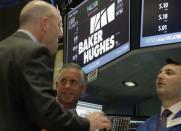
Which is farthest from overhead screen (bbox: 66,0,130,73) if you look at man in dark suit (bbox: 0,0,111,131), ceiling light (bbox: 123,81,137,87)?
man in dark suit (bbox: 0,0,111,131)

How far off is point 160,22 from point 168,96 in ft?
1.99

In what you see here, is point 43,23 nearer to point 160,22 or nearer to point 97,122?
point 97,122

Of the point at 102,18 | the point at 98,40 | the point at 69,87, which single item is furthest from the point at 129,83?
the point at 69,87

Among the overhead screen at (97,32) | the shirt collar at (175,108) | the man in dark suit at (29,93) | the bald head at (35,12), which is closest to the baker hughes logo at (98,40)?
the overhead screen at (97,32)

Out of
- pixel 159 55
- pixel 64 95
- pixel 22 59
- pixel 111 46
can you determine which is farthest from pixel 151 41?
pixel 22 59

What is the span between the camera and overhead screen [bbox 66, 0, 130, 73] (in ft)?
14.2

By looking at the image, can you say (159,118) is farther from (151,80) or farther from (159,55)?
(151,80)

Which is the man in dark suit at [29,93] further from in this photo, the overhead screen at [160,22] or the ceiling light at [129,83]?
the ceiling light at [129,83]

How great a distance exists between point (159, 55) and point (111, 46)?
1.77 feet

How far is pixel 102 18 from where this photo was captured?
465cm

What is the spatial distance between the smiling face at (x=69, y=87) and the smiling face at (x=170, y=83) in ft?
1.95

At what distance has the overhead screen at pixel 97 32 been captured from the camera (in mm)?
4336

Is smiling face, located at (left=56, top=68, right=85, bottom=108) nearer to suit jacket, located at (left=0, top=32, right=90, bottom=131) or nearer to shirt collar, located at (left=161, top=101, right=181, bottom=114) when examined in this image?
shirt collar, located at (left=161, top=101, right=181, bottom=114)

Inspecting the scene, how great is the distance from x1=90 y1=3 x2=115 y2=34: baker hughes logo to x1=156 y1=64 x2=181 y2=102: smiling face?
2.88 ft
